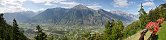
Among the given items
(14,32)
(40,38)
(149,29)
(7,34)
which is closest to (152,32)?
(149,29)

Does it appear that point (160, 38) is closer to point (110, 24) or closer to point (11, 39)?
point (11, 39)

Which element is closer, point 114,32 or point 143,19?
point 114,32

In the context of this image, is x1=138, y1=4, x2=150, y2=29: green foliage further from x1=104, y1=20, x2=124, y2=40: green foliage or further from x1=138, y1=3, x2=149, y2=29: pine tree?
x1=104, y1=20, x2=124, y2=40: green foliage

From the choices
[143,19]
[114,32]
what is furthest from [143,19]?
[114,32]

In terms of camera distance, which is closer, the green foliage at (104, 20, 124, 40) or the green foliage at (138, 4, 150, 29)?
the green foliage at (104, 20, 124, 40)

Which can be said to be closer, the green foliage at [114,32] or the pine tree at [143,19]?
the green foliage at [114,32]

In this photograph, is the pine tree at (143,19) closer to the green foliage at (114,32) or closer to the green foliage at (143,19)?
the green foliage at (143,19)

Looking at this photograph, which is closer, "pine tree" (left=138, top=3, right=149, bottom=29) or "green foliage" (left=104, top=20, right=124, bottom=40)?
"green foliage" (left=104, top=20, right=124, bottom=40)

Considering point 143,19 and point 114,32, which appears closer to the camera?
point 114,32

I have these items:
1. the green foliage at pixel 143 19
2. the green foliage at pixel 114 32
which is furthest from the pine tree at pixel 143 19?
the green foliage at pixel 114 32

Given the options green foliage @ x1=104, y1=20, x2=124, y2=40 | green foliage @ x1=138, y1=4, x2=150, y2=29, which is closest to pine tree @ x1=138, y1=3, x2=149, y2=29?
green foliage @ x1=138, y1=4, x2=150, y2=29

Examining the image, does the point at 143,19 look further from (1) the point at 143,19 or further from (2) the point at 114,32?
(2) the point at 114,32
